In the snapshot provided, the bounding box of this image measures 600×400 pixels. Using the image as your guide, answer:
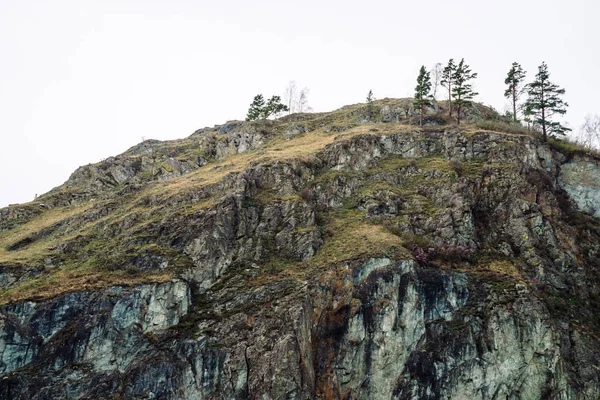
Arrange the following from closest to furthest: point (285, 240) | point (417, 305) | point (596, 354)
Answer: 1. point (596, 354)
2. point (417, 305)
3. point (285, 240)

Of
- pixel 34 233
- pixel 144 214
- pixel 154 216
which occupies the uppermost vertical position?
pixel 144 214

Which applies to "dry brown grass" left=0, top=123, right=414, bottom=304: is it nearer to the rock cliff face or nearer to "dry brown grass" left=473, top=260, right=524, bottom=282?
the rock cliff face

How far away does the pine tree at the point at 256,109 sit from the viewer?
85.8 metres

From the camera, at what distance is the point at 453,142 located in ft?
165

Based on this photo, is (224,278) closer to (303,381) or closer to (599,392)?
(303,381)

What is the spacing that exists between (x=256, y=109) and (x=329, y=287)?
2505 inches

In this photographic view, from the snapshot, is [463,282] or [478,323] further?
[463,282]

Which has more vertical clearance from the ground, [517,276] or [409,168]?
[409,168]

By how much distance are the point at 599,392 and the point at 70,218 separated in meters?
64.5

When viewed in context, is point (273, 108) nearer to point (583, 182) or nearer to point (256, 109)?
point (256, 109)

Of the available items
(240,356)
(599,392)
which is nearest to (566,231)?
(599,392)

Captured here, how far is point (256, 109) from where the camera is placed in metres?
85.9

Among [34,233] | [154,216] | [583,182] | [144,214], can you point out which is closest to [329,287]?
[154,216]

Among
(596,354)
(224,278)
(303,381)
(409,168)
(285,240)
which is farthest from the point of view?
(409,168)
